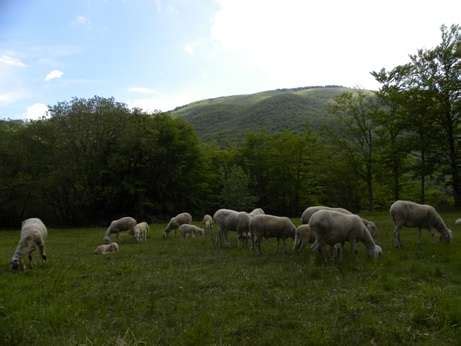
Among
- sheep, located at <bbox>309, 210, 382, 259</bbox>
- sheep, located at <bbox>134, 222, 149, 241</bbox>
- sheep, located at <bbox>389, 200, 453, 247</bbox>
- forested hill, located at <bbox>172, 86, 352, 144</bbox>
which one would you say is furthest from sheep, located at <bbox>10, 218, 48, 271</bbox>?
forested hill, located at <bbox>172, 86, 352, 144</bbox>

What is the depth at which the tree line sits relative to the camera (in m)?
37.0

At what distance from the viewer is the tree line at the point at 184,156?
37031 mm

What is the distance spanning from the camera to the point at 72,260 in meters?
15.6

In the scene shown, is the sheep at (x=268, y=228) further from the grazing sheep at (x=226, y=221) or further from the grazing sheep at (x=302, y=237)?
the grazing sheep at (x=226, y=221)

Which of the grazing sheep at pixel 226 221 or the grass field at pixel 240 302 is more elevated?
the grazing sheep at pixel 226 221

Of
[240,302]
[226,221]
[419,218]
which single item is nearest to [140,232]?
[226,221]

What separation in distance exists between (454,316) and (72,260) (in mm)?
13425

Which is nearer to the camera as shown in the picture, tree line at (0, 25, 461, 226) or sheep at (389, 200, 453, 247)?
sheep at (389, 200, 453, 247)

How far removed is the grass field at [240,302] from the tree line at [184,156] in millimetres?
Result: 26802

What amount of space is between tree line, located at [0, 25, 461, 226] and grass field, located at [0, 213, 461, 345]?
87.9ft

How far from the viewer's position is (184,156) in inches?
1975

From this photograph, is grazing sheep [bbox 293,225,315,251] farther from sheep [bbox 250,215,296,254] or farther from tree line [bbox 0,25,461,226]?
tree line [bbox 0,25,461,226]

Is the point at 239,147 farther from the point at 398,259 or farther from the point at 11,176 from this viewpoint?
the point at 398,259

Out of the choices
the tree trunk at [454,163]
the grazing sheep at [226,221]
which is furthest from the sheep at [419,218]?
the tree trunk at [454,163]
